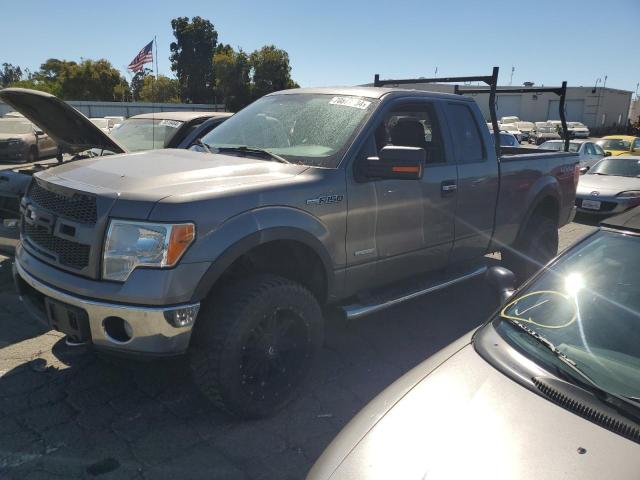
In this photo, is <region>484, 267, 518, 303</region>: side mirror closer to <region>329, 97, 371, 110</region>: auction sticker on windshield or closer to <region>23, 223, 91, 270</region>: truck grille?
<region>329, 97, 371, 110</region>: auction sticker on windshield

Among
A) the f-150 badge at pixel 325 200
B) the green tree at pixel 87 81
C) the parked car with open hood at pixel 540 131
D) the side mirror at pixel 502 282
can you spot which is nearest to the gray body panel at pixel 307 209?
Answer: the f-150 badge at pixel 325 200

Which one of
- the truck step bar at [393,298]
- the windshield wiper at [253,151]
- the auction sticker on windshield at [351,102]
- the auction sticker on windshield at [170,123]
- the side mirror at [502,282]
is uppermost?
the auction sticker on windshield at [351,102]

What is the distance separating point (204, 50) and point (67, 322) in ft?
183

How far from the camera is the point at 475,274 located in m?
4.61

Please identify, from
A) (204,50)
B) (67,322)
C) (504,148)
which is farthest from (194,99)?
(67,322)

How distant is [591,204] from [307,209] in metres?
9.23

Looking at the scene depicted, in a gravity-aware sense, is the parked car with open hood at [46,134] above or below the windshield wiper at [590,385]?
above

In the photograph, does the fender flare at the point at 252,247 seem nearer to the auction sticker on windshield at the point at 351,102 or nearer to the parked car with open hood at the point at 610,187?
the auction sticker on windshield at the point at 351,102

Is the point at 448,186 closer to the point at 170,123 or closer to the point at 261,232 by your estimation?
the point at 261,232

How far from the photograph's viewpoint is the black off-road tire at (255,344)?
282 centimetres

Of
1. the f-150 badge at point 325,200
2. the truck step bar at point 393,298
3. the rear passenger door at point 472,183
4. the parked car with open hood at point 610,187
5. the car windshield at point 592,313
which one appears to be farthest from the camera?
the parked car with open hood at point 610,187

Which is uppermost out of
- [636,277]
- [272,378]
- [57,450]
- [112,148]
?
[112,148]

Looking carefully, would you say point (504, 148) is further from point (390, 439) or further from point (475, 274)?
point (390, 439)

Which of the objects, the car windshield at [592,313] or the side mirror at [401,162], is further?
the side mirror at [401,162]
